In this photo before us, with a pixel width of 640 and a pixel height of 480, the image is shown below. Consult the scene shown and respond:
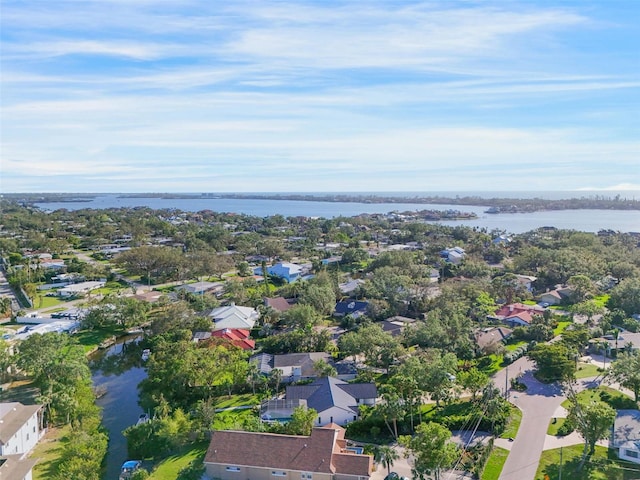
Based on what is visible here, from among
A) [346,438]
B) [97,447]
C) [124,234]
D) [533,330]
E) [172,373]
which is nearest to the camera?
[97,447]

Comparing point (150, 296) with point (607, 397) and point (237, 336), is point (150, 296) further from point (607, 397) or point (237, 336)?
point (607, 397)

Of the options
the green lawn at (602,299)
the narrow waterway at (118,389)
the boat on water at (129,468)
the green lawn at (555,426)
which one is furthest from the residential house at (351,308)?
the boat on water at (129,468)

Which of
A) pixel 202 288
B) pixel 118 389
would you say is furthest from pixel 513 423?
pixel 202 288

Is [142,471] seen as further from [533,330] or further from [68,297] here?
[68,297]

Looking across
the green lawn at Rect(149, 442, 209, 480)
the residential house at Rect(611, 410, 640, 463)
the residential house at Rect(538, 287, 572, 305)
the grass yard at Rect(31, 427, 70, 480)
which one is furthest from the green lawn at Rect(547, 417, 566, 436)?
the residential house at Rect(538, 287, 572, 305)

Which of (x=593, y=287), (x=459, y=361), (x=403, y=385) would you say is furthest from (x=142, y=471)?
(x=593, y=287)
